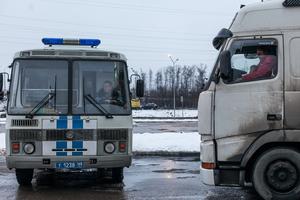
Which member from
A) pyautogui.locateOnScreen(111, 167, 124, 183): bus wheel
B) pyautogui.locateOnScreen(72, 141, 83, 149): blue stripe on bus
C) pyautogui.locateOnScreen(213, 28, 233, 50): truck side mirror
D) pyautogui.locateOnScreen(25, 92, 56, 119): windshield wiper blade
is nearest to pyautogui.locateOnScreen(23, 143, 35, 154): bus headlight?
pyautogui.locateOnScreen(25, 92, 56, 119): windshield wiper blade

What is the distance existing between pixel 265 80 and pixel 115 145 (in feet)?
11.8

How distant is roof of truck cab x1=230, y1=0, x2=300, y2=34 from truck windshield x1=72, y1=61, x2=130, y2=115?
3149mm

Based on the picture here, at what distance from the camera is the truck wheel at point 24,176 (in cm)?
1148

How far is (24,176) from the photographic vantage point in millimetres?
11547

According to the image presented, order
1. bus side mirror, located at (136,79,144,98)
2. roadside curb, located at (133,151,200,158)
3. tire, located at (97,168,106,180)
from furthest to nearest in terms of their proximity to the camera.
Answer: roadside curb, located at (133,151,200,158) < tire, located at (97,168,106,180) < bus side mirror, located at (136,79,144,98)

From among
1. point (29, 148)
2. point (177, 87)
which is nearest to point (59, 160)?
point (29, 148)

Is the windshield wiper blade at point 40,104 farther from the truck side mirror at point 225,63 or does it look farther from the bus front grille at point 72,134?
the truck side mirror at point 225,63

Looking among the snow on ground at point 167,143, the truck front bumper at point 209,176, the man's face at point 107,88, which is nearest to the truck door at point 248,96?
the truck front bumper at point 209,176

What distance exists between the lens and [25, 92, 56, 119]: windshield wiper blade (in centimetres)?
1073

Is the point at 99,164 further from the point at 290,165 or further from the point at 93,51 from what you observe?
the point at 290,165

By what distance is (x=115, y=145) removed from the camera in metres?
11.0

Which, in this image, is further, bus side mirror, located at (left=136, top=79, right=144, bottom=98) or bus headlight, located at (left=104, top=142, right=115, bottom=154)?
bus side mirror, located at (left=136, top=79, right=144, bottom=98)

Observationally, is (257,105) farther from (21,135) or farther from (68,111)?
(21,135)

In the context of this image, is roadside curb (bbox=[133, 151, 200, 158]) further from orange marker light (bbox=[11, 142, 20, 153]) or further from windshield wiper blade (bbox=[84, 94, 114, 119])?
orange marker light (bbox=[11, 142, 20, 153])
